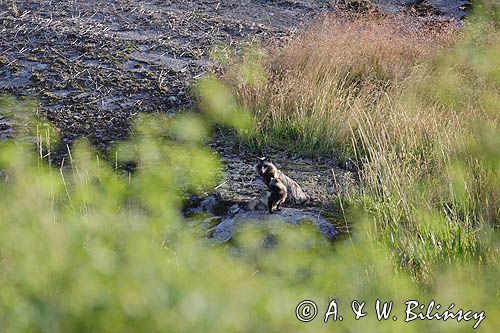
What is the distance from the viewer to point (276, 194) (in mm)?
3889

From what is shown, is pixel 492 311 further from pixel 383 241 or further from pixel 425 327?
pixel 383 241

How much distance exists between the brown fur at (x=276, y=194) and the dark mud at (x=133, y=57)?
0.33 meters

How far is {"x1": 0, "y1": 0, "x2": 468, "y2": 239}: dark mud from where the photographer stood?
5059mm

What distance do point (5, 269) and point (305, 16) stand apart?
8.48 m

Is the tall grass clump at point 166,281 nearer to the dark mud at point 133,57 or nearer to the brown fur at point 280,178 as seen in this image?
the brown fur at point 280,178

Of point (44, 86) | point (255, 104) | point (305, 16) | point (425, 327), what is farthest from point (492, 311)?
point (305, 16)

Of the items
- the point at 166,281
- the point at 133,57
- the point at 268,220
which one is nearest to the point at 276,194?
the point at 268,220

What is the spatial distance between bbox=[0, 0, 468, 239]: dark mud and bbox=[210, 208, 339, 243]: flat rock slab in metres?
0.19

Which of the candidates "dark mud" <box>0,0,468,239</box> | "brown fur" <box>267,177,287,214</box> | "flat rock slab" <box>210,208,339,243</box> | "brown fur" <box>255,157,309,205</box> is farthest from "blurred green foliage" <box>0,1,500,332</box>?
"dark mud" <box>0,0,468,239</box>

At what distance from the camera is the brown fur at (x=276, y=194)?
3.87 metres

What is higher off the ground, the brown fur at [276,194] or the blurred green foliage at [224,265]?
the blurred green foliage at [224,265]

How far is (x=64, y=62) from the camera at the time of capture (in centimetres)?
696

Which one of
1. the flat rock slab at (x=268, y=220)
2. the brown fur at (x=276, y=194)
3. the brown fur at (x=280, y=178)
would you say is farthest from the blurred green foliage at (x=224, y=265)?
the brown fur at (x=280, y=178)

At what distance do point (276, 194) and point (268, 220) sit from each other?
0.18 meters
